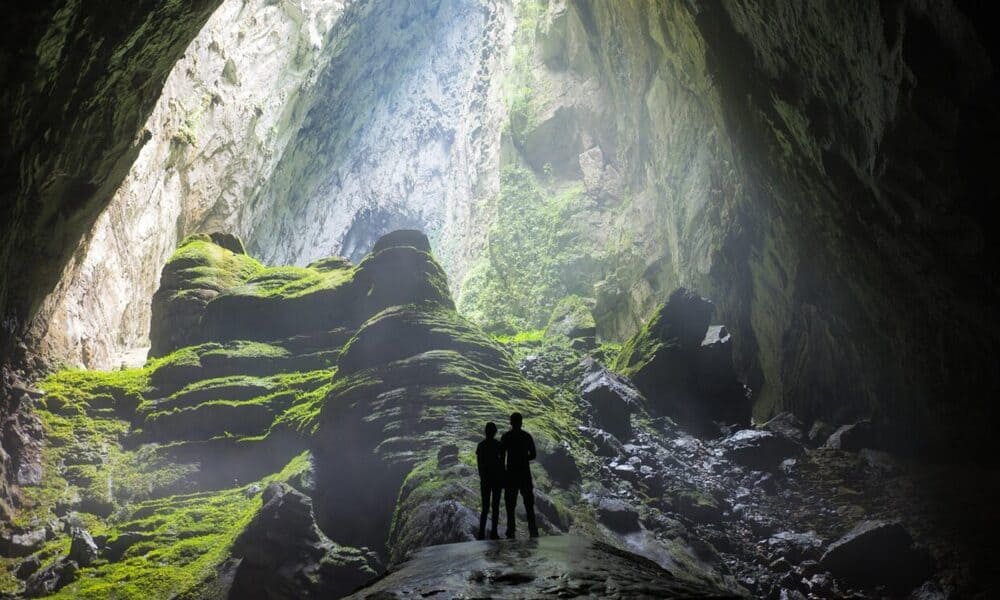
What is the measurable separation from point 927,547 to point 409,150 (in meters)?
57.1

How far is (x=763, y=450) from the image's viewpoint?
1936 centimetres

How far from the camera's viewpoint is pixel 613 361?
1156 inches

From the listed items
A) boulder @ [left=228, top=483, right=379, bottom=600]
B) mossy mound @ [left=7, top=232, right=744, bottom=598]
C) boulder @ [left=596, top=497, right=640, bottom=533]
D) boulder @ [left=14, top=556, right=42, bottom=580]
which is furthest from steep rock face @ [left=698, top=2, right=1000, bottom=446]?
boulder @ [left=14, top=556, right=42, bottom=580]

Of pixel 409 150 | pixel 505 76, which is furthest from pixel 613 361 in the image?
pixel 409 150

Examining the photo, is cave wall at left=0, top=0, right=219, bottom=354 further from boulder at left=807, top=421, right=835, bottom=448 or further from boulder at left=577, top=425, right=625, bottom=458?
boulder at left=807, top=421, right=835, bottom=448

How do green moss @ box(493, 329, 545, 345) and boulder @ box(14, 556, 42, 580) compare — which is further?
green moss @ box(493, 329, 545, 345)

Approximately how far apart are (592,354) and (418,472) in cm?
1582

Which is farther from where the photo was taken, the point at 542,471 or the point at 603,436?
the point at 603,436

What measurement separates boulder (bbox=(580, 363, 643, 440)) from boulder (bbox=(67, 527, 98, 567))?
554 inches

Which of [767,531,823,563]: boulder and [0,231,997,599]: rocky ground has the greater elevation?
[0,231,997,599]: rocky ground

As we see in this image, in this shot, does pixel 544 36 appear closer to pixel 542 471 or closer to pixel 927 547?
pixel 542 471

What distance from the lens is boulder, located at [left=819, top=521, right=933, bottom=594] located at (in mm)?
12172

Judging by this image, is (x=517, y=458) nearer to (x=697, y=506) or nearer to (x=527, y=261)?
(x=697, y=506)

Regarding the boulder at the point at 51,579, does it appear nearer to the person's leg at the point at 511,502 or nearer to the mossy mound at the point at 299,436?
the mossy mound at the point at 299,436
